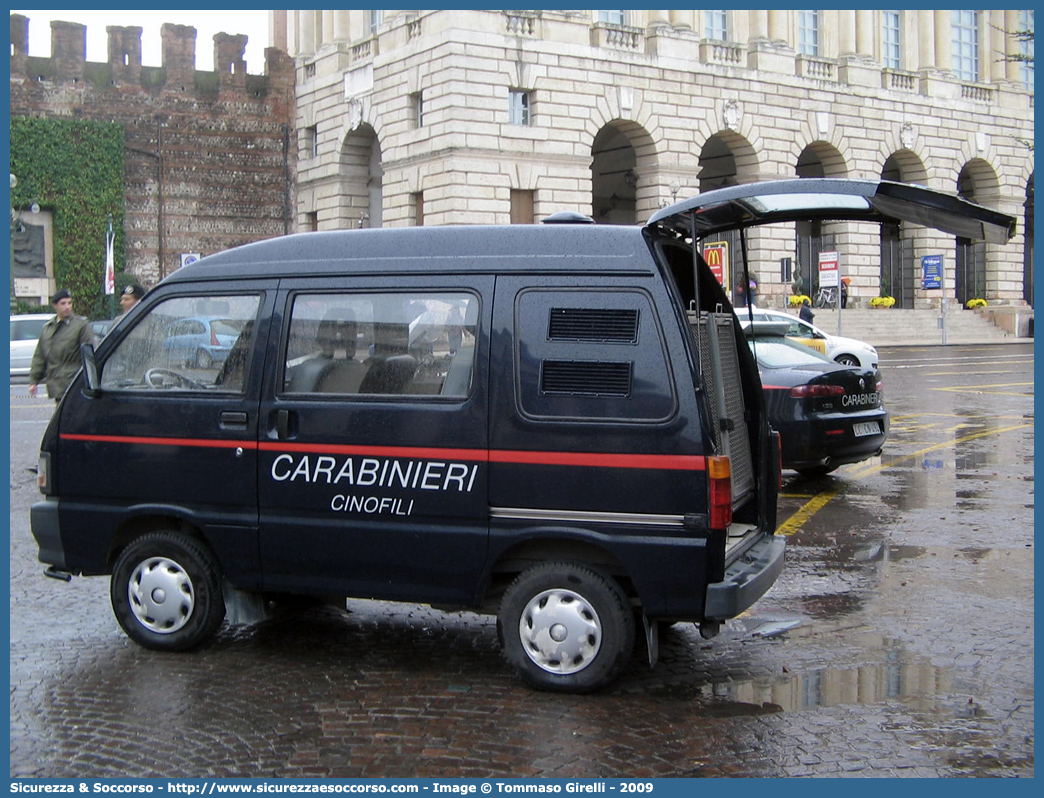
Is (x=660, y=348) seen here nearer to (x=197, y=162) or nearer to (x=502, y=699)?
(x=502, y=699)

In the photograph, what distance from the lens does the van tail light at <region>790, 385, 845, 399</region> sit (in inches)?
443

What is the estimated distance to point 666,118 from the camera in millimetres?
43562

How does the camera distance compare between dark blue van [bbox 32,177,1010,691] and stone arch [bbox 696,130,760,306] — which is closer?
dark blue van [bbox 32,177,1010,691]

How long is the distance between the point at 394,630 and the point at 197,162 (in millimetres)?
40491

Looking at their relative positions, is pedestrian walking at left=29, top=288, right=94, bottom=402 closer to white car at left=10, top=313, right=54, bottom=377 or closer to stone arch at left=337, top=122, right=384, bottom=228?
white car at left=10, top=313, right=54, bottom=377

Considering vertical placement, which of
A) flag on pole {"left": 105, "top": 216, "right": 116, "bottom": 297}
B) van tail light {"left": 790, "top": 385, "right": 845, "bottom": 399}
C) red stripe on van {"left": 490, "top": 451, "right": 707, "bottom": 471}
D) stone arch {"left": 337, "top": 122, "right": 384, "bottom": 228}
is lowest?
red stripe on van {"left": 490, "top": 451, "right": 707, "bottom": 471}

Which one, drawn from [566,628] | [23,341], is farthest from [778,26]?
[566,628]

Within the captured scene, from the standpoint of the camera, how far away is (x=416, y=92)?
136 ft

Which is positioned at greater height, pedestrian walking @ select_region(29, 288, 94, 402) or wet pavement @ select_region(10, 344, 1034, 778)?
pedestrian walking @ select_region(29, 288, 94, 402)

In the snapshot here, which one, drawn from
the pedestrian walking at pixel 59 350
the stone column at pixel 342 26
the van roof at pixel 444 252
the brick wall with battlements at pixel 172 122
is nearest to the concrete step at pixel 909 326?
the stone column at pixel 342 26

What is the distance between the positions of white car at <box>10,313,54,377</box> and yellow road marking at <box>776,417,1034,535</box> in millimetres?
20691

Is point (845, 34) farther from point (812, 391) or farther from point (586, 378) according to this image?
point (586, 378)

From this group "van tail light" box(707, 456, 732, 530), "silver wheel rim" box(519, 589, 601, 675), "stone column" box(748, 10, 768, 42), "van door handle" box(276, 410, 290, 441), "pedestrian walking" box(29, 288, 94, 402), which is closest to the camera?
"van tail light" box(707, 456, 732, 530)

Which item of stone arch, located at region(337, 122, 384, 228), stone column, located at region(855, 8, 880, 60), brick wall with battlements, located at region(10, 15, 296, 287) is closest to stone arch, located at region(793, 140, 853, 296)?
stone column, located at region(855, 8, 880, 60)
